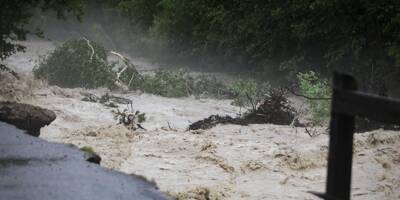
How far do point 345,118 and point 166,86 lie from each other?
11.5 metres

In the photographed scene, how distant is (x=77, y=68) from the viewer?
15.4 meters

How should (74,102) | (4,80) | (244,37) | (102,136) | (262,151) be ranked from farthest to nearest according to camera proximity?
(244,37)
(4,80)
(74,102)
(102,136)
(262,151)

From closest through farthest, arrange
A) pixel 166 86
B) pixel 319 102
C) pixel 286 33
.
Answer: pixel 319 102 < pixel 166 86 < pixel 286 33

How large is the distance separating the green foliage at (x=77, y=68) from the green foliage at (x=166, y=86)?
936 mm

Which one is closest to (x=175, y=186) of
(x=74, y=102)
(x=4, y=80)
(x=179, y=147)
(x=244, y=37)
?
(x=179, y=147)

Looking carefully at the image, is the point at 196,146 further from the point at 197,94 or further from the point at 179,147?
the point at 197,94

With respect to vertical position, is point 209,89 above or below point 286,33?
below

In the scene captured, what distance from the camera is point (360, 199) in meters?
6.90

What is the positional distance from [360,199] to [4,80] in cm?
933

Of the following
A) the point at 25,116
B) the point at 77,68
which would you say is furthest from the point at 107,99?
the point at 25,116

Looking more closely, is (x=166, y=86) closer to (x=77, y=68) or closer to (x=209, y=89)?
(x=209, y=89)

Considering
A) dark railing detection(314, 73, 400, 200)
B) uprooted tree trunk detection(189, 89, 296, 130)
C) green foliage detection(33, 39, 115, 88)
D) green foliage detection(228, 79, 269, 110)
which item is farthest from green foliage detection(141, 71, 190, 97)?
dark railing detection(314, 73, 400, 200)

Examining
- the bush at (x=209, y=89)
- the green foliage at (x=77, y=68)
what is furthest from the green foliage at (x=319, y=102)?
the green foliage at (x=77, y=68)

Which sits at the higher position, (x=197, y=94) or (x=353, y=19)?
(x=353, y=19)
